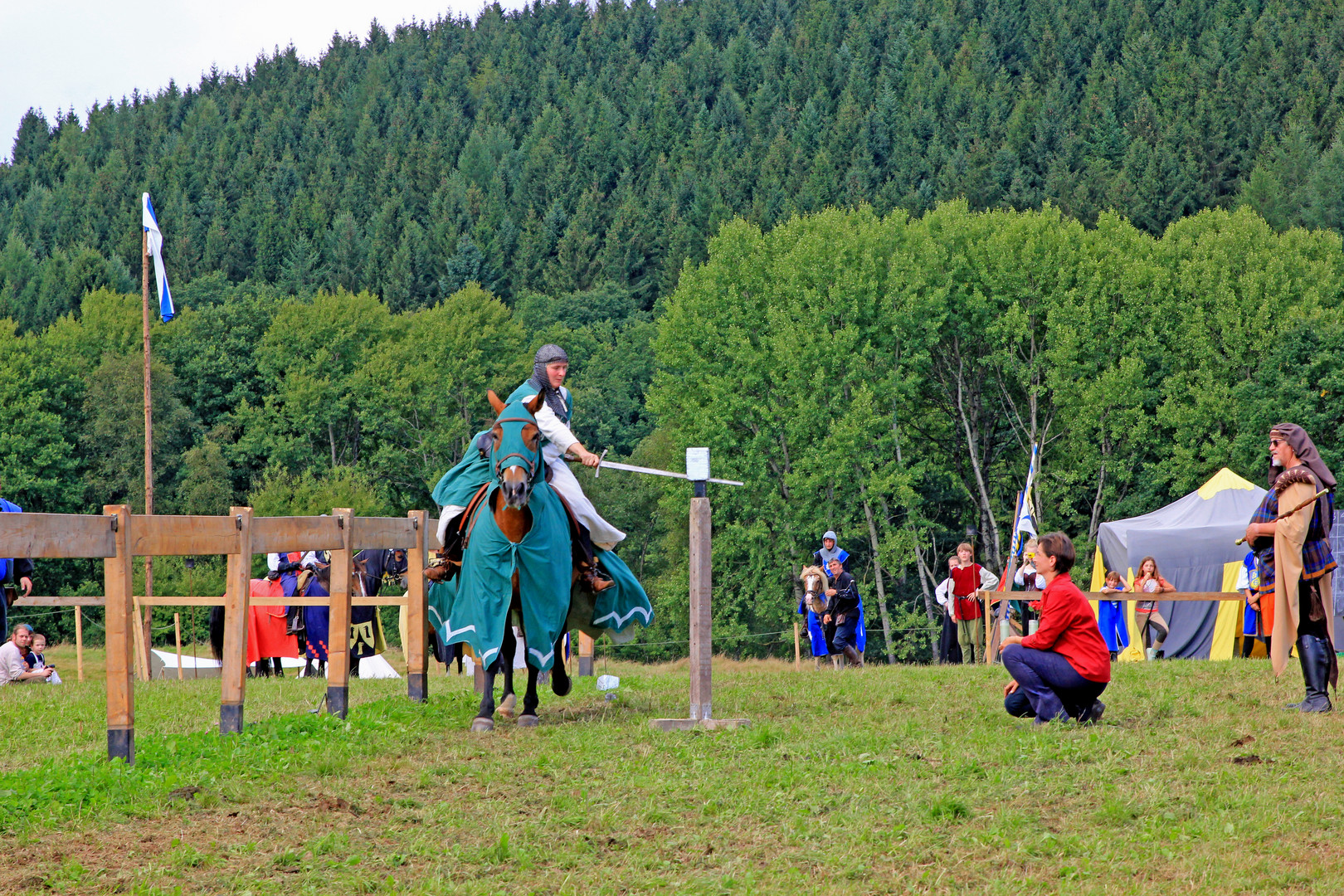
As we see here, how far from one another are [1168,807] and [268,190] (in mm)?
108147

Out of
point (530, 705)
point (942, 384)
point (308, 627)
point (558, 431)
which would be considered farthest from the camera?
point (942, 384)

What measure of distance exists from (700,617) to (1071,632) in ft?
7.08

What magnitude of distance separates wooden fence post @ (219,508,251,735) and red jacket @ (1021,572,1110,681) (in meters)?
4.33

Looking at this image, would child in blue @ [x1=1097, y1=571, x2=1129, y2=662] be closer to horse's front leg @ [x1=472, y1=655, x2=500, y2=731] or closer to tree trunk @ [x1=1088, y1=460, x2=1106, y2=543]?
horse's front leg @ [x1=472, y1=655, x2=500, y2=731]

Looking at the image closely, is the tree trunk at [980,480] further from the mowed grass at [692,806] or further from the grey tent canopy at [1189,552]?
the mowed grass at [692,806]

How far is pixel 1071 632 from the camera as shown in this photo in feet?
26.5

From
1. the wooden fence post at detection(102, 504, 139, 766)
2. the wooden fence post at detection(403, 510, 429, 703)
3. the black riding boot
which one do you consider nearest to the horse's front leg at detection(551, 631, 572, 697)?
the wooden fence post at detection(403, 510, 429, 703)

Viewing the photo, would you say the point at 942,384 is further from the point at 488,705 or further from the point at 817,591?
the point at 488,705

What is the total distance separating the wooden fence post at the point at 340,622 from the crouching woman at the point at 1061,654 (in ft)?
12.9

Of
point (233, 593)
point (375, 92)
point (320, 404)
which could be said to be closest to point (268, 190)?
point (375, 92)

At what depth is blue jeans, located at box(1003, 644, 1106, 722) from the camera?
800 cm

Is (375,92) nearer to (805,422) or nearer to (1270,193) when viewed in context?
(1270,193)

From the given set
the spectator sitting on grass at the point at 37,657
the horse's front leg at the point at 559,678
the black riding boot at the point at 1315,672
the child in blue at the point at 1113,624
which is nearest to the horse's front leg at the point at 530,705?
the horse's front leg at the point at 559,678

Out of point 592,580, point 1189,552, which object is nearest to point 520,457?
point 592,580
